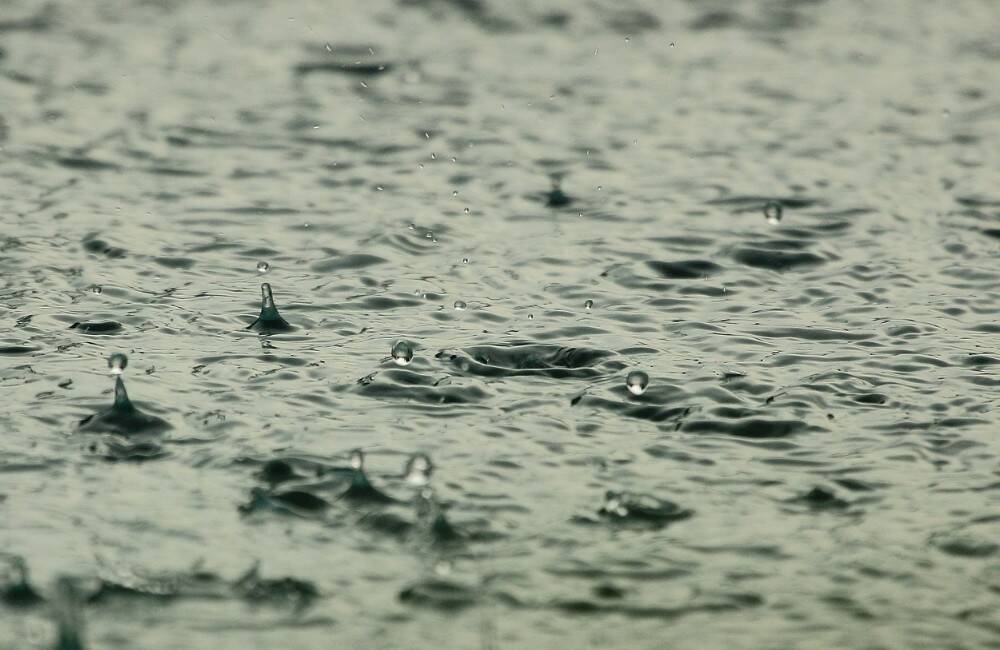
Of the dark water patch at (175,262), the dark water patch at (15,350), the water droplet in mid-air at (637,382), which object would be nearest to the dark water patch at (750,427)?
the water droplet in mid-air at (637,382)

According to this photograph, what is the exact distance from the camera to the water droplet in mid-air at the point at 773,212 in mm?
9398

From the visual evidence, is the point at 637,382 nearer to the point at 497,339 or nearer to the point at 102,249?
the point at 497,339

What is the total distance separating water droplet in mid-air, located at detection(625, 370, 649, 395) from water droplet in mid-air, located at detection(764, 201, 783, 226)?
2747mm

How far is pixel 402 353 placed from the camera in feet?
23.5

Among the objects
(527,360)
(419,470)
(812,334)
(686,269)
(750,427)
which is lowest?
(419,470)

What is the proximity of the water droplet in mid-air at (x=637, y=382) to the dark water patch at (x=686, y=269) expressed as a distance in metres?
1.64

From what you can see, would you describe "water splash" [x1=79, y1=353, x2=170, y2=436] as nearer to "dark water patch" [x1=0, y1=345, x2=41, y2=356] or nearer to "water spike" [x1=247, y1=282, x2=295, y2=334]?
"dark water patch" [x1=0, y1=345, x2=41, y2=356]

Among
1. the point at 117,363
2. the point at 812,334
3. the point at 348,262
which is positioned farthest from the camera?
the point at 348,262

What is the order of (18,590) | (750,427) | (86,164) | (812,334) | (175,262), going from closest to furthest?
(18,590)
(750,427)
(812,334)
(175,262)
(86,164)

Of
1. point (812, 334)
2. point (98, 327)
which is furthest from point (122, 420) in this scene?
point (812, 334)

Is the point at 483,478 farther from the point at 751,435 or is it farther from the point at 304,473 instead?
the point at 751,435

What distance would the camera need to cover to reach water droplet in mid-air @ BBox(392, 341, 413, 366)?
7117 mm

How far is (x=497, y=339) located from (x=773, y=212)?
2785 millimetres

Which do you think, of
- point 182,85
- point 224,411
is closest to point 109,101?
point 182,85
